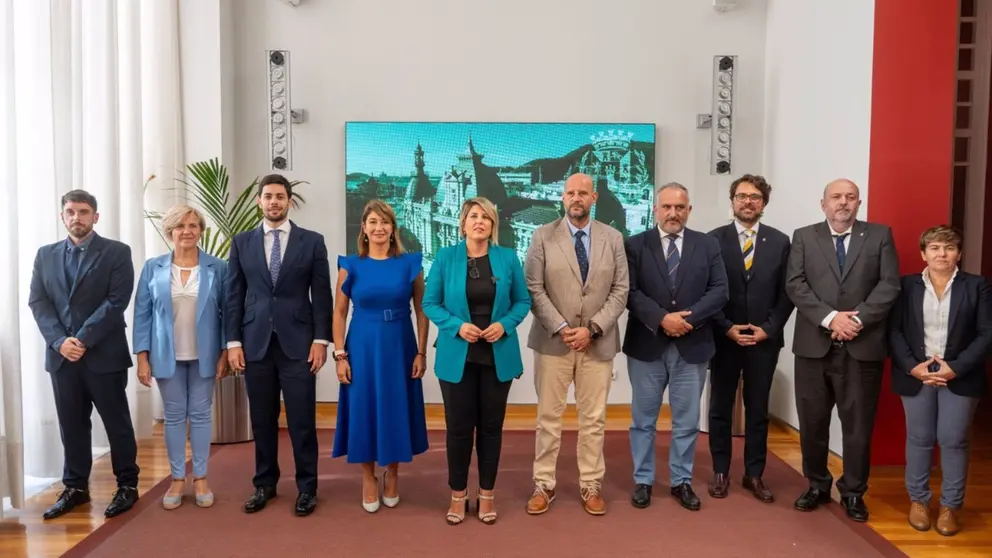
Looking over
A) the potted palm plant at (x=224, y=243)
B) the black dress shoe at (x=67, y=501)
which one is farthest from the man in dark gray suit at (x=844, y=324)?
the black dress shoe at (x=67, y=501)

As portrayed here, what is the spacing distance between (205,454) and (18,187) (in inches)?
71.9

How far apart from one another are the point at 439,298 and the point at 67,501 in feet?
7.37

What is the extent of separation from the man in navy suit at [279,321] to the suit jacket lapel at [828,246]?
2.64 metres

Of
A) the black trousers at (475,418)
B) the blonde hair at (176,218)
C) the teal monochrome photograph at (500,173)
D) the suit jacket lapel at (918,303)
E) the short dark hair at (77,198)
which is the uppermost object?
the teal monochrome photograph at (500,173)

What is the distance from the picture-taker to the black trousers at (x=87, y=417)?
3.64m

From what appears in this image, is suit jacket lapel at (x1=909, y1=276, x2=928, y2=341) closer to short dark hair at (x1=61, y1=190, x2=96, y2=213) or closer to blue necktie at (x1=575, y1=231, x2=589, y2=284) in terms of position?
blue necktie at (x1=575, y1=231, x2=589, y2=284)

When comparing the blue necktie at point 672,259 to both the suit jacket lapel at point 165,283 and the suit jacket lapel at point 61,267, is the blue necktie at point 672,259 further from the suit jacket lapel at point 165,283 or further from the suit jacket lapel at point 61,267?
the suit jacket lapel at point 61,267

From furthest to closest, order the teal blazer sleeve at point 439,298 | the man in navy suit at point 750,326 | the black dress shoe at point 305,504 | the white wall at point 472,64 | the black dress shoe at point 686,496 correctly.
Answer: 1. the white wall at point 472,64
2. the man in navy suit at point 750,326
3. the black dress shoe at point 686,496
4. the black dress shoe at point 305,504
5. the teal blazer sleeve at point 439,298

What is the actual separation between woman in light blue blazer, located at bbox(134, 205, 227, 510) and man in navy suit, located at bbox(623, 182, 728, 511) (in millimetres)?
2255

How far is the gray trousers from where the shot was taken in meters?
3.46

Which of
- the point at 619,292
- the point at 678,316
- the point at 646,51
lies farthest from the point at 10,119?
the point at 646,51

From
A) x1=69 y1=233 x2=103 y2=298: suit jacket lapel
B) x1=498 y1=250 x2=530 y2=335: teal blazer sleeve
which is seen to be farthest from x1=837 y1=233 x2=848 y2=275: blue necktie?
x1=69 y1=233 x2=103 y2=298: suit jacket lapel

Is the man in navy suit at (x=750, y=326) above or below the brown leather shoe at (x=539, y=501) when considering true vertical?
above

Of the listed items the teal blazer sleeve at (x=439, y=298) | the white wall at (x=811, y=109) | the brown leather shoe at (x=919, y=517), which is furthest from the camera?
the white wall at (x=811, y=109)
